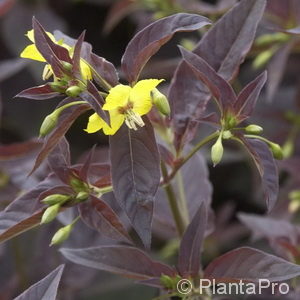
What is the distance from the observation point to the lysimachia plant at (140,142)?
763 millimetres

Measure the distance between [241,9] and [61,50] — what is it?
30 centimetres

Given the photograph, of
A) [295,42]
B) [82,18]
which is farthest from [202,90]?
[82,18]

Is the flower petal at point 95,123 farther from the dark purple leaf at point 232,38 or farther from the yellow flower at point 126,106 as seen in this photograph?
the dark purple leaf at point 232,38

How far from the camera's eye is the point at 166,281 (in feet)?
2.92

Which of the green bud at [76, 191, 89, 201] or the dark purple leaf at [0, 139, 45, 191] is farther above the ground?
the green bud at [76, 191, 89, 201]

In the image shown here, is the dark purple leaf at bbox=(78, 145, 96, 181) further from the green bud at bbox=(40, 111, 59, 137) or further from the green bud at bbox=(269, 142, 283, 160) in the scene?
the green bud at bbox=(269, 142, 283, 160)

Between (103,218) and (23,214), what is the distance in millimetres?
107

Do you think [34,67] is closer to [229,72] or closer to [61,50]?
[229,72]

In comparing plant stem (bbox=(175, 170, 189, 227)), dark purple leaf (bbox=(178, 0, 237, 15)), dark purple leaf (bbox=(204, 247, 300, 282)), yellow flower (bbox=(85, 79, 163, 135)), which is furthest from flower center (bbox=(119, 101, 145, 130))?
dark purple leaf (bbox=(178, 0, 237, 15))

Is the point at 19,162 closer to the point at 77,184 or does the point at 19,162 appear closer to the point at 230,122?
the point at 77,184

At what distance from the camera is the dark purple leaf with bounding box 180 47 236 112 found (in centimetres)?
83

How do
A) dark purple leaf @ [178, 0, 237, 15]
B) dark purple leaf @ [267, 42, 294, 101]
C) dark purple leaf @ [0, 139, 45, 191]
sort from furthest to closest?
dark purple leaf @ [178, 0, 237, 15], dark purple leaf @ [267, 42, 294, 101], dark purple leaf @ [0, 139, 45, 191]

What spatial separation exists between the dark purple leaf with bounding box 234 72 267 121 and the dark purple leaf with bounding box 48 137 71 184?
0.75 ft

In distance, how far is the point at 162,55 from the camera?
1.87m
